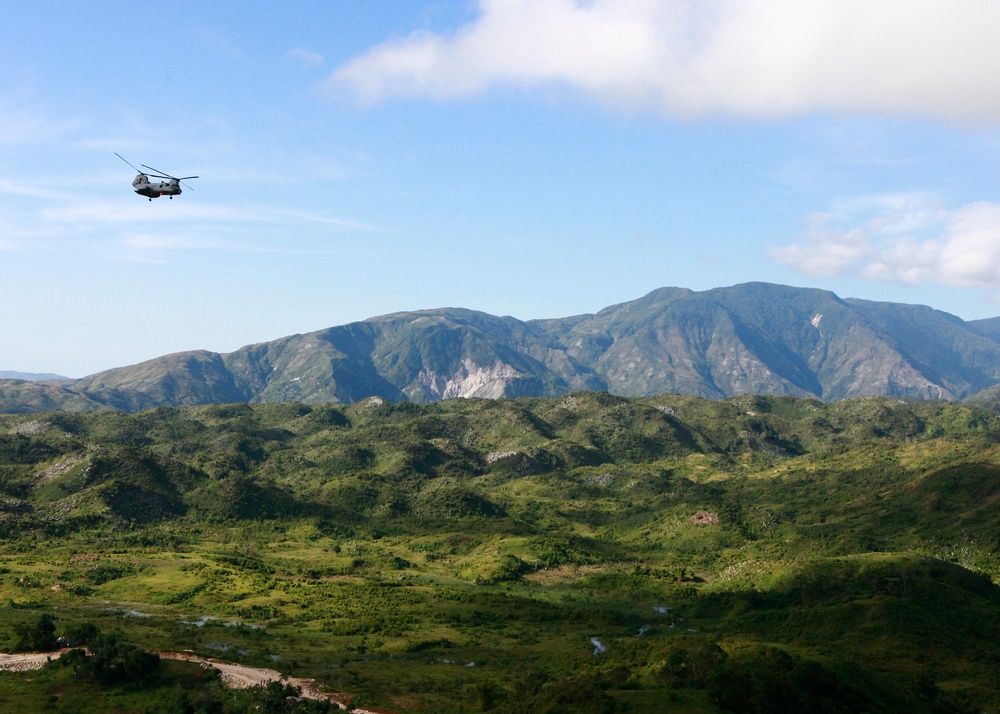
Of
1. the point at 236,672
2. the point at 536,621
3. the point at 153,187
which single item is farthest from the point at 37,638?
the point at 536,621

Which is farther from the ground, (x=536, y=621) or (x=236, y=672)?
(x=236, y=672)

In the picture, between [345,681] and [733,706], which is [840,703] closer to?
[733,706]

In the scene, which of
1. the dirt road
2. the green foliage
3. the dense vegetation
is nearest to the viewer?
the dense vegetation

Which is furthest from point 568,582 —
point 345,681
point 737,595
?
point 345,681

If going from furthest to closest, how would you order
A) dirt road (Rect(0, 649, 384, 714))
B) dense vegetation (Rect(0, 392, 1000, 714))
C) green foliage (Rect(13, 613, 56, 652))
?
1. green foliage (Rect(13, 613, 56, 652))
2. dirt road (Rect(0, 649, 384, 714))
3. dense vegetation (Rect(0, 392, 1000, 714))

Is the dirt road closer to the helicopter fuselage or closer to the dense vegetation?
the dense vegetation

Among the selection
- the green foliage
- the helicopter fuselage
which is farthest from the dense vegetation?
the helicopter fuselage

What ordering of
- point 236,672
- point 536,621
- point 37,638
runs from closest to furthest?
point 236,672 → point 37,638 → point 536,621

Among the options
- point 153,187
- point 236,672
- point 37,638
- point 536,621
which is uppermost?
point 153,187

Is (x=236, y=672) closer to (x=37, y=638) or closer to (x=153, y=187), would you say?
(x=37, y=638)
